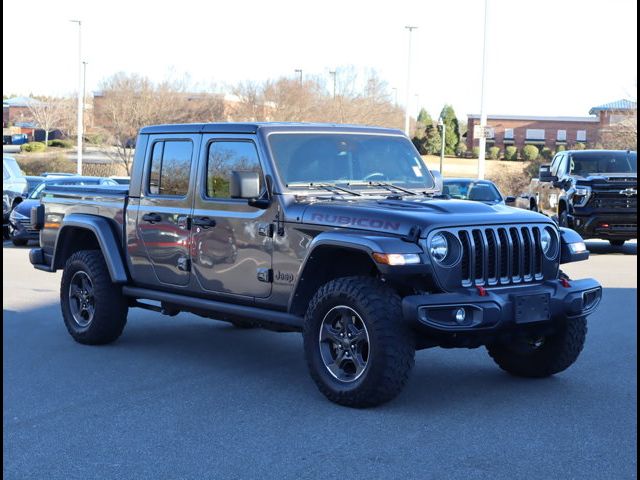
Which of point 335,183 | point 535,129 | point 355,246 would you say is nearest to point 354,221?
point 355,246

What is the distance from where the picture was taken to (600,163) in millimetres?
20344

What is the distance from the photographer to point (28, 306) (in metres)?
12.0

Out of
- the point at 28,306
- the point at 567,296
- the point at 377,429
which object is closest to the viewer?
the point at 377,429

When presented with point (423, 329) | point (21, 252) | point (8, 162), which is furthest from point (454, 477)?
point (8, 162)

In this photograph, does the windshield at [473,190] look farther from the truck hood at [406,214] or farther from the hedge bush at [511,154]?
the hedge bush at [511,154]

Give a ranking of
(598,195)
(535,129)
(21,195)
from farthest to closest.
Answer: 1. (535,129)
2. (21,195)
3. (598,195)

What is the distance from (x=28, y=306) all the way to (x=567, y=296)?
713 centimetres

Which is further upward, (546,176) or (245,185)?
(245,185)

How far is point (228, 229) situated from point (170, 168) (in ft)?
3.78

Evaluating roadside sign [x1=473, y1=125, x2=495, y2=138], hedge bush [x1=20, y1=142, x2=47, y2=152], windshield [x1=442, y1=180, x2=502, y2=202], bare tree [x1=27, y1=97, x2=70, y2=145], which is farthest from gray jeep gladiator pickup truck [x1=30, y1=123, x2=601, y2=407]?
bare tree [x1=27, y1=97, x2=70, y2=145]

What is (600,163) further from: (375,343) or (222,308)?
(375,343)

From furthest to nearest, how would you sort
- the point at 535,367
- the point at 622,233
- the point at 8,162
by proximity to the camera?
1. the point at 8,162
2. the point at 622,233
3. the point at 535,367

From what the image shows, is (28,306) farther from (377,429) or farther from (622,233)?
(622,233)

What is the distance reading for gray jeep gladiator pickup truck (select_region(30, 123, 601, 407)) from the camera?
6.68 metres
